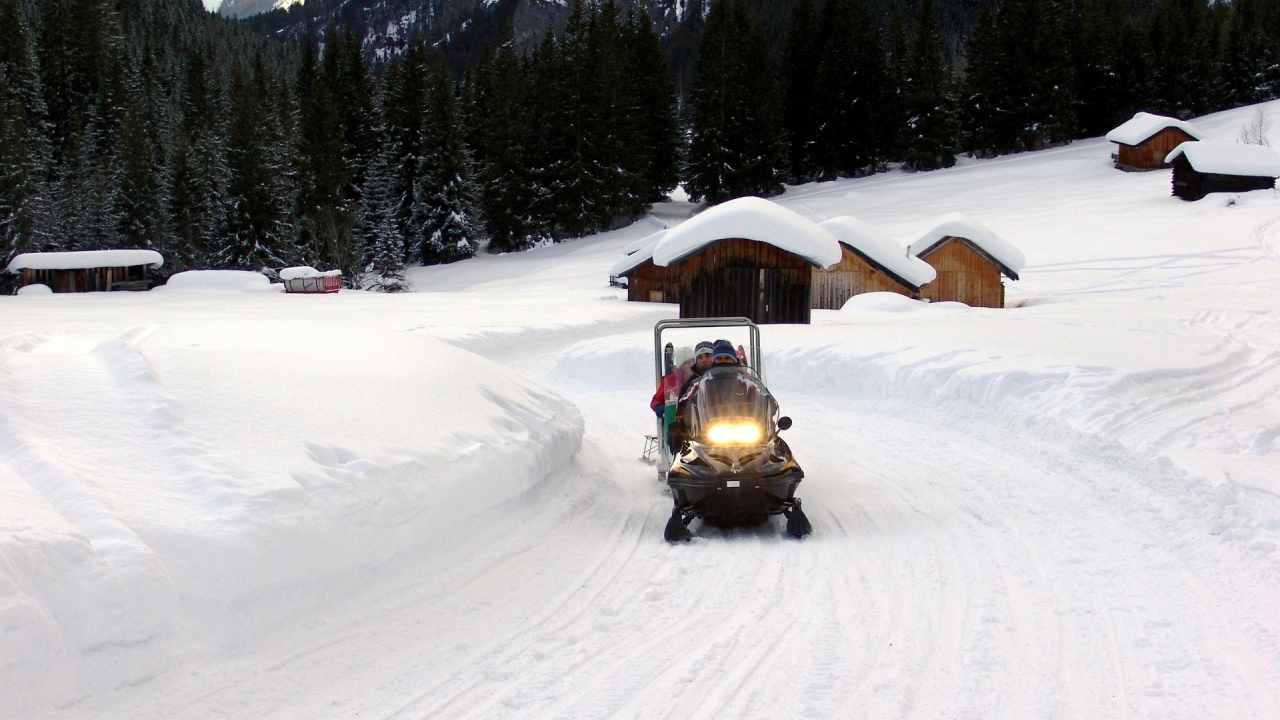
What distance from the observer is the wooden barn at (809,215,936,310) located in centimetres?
3078

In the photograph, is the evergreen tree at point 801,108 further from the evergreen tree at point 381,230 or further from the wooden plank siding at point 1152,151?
the evergreen tree at point 381,230

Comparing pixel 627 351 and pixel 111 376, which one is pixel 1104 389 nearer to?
pixel 627 351

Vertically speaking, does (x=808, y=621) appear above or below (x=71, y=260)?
below

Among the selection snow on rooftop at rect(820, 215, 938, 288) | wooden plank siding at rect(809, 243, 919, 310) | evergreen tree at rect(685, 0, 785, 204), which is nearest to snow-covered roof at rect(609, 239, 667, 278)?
wooden plank siding at rect(809, 243, 919, 310)

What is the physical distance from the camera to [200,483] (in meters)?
5.59

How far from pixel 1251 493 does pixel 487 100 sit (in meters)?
58.9

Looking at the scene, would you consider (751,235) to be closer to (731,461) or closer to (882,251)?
(882,251)

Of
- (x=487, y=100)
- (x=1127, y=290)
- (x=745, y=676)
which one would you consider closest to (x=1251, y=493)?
(x=745, y=676)

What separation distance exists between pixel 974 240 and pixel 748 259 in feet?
39.4

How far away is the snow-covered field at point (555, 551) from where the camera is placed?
4.60 m

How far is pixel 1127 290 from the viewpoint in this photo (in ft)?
102

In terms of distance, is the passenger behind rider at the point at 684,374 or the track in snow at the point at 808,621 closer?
the track in snow at the point at 808,621

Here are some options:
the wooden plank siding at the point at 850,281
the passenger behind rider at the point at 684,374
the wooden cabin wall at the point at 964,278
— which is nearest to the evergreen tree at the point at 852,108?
the wooden cabin wall at the point at 964,278

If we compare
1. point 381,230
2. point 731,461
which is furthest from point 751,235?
point 381,230
